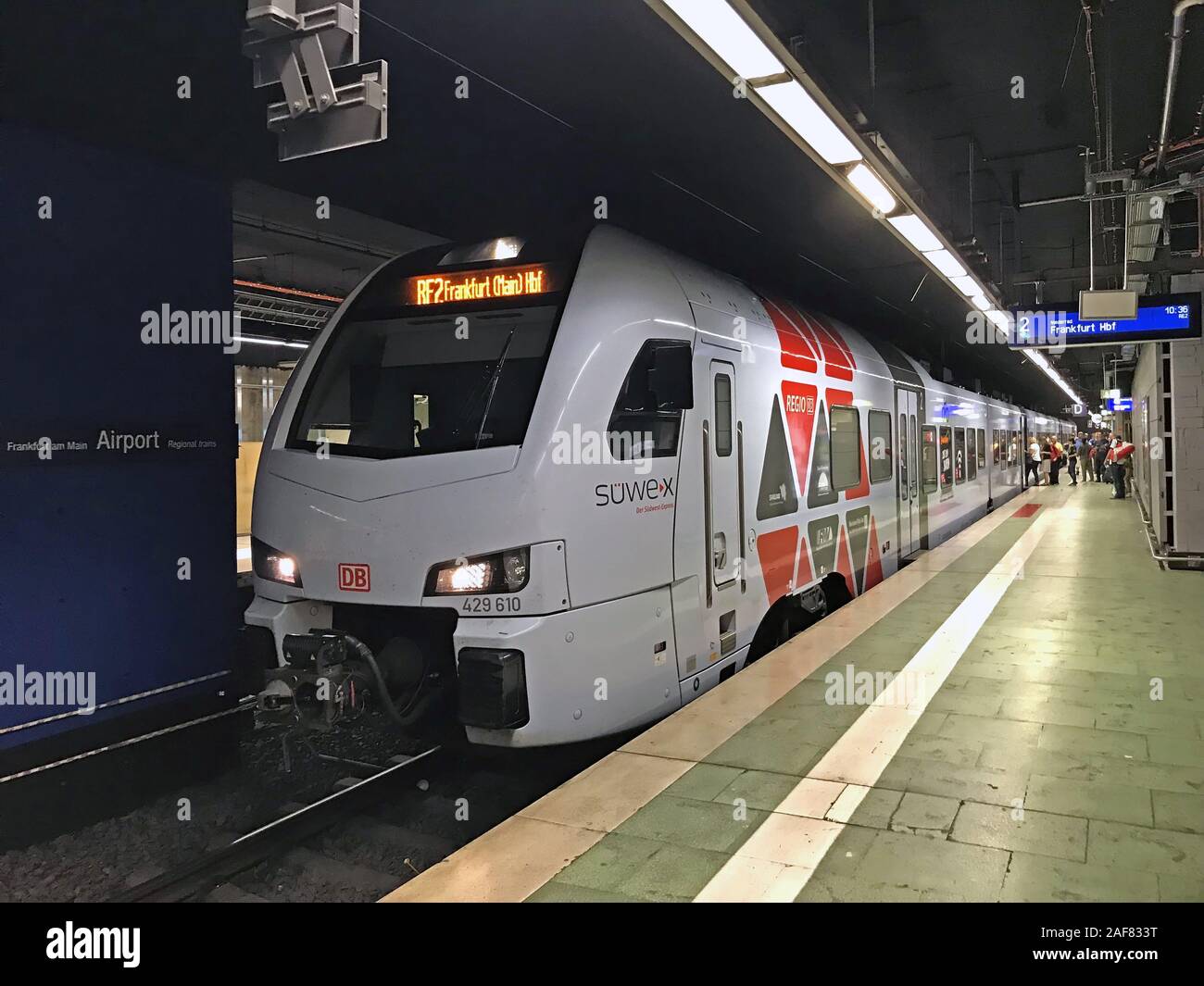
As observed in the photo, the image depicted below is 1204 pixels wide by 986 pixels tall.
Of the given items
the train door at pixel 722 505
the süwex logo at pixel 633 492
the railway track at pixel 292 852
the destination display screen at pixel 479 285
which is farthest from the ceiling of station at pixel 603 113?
the railway track at pixel 292 852

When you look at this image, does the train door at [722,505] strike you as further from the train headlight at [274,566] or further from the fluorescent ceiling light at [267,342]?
the fluorescent ceiling light at [267,342]

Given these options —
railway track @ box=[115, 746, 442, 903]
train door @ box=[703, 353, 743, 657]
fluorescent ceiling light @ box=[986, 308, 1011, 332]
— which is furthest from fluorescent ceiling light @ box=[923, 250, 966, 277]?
railway track @ box=[115, 746, 442, 903]

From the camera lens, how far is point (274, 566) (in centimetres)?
487

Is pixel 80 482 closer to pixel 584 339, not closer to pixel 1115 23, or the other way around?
pixel 584 339

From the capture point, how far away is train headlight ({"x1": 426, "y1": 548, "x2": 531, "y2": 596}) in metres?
4.22

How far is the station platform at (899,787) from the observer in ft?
10.4

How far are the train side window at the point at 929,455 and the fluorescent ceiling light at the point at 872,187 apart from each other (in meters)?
5.55

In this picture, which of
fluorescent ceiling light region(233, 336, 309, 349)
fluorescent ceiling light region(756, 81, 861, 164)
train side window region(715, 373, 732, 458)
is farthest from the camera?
fluorescent ceiling light region(233, 336, 309, 349)

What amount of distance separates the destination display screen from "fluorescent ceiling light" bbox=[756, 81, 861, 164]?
1459 mm

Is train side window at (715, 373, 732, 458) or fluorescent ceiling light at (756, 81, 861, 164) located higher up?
fluorescent ceiling light at (756, 81, 861, 164)

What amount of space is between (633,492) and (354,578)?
1.52 m

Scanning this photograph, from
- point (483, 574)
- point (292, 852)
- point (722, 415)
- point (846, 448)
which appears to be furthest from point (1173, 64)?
point (292, 852)

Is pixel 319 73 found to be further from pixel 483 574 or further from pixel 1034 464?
pixel 1034 464

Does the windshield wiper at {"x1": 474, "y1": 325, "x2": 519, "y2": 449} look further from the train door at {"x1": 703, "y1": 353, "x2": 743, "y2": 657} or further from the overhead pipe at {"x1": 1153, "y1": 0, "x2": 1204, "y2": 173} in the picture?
the overhead pipe at {"x1": 1153, "y1": 0, "x2": 1204, "y2": 173}
